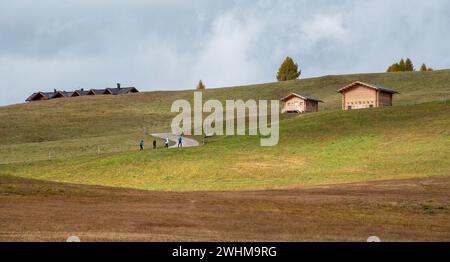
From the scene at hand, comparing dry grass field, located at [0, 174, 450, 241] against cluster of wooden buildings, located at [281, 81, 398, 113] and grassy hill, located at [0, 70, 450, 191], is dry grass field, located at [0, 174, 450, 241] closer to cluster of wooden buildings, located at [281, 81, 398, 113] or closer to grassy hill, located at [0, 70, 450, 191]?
grassy hill, located at [0, 70, 450, 191]

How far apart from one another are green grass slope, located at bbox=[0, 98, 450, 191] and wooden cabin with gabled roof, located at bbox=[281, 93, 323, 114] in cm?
2556

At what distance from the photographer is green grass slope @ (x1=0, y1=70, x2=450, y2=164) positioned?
97.6 m

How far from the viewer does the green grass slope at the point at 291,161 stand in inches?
2409

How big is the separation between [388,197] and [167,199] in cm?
1209

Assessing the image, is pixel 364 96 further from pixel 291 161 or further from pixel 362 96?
pixel 291 161

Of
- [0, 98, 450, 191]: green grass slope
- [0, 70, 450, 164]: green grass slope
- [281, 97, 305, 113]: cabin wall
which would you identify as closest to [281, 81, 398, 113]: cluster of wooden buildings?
[281, 97, 305, 113]: cabin wall

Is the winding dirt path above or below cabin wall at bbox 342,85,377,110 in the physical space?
below

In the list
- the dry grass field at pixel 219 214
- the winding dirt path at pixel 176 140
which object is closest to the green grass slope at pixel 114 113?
the winding dirt path at pixel 176 140

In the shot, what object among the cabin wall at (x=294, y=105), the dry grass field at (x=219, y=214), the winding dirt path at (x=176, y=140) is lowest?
the dry grass field at (x=219, y=214)

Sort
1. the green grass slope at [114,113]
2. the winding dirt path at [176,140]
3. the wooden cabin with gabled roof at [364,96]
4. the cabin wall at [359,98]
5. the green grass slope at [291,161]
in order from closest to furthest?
the green grass slope at [291,161], the winding dirt path at [176,140], the green grass slope at [114,113], the wooden cabin with gabled roof at [364,96], the cabin wall at [359,98]

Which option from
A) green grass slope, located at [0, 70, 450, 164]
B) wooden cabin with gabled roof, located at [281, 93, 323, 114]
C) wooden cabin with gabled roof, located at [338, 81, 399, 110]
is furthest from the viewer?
wooden cabin with gabled roof, located at [281, 93, 323, 114]

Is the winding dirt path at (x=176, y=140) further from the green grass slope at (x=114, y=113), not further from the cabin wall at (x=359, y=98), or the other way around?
the cabin wall at (x=359, y=98)

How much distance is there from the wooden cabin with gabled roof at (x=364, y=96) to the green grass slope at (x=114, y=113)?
35.0 feet

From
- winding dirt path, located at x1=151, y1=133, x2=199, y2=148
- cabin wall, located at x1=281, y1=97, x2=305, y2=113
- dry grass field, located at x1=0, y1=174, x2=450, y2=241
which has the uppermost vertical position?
cabin wall, located at x1=281, y1=97, x2=305, y2=113
